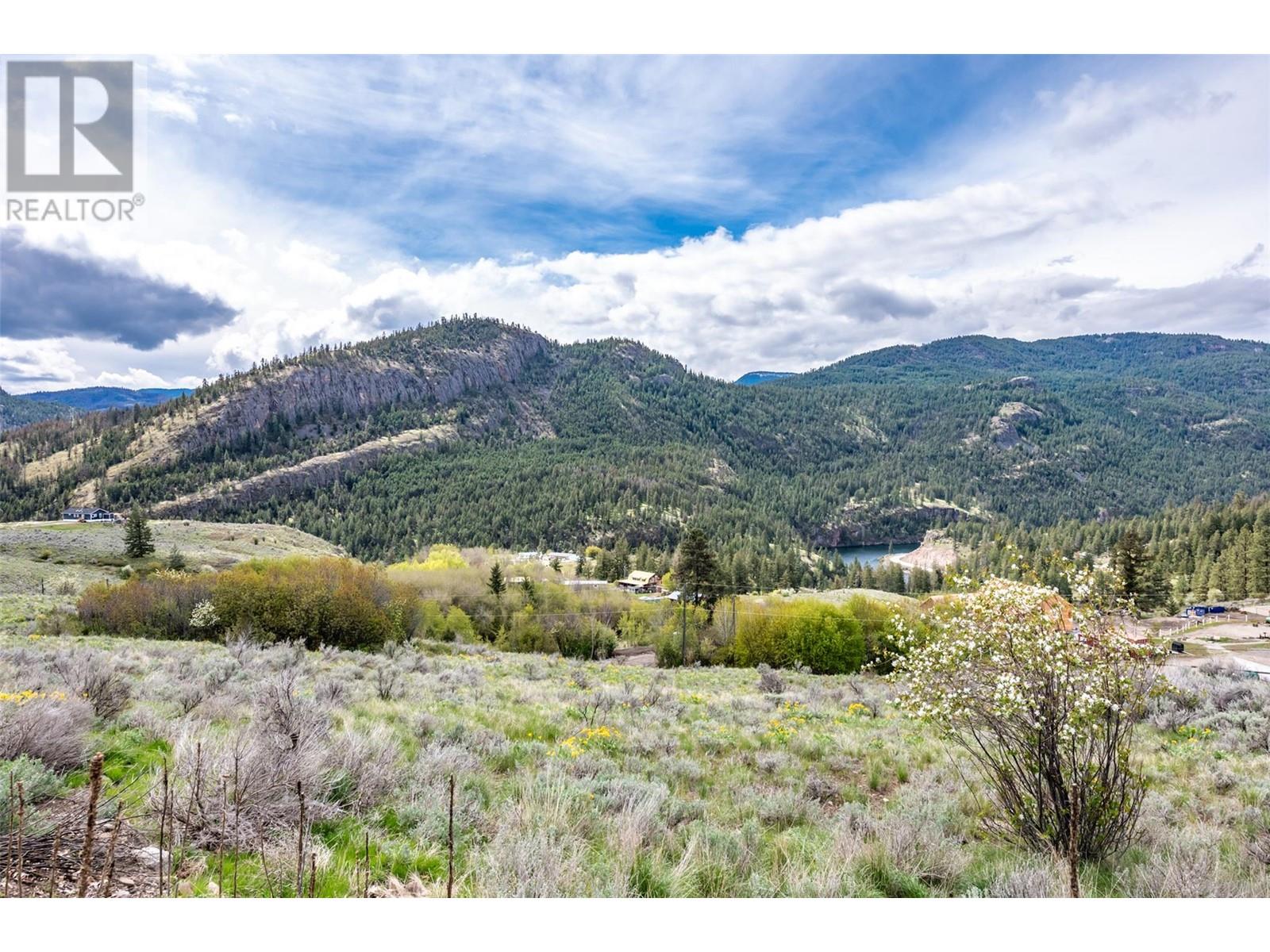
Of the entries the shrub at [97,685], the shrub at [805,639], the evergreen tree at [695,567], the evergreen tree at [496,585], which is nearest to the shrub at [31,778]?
the shrub at [97,685]

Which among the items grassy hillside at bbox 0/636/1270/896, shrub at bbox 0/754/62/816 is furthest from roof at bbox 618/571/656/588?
shrub at bbox 0/754/62/816

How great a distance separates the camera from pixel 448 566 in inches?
2362

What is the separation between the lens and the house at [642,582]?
90.5 metres

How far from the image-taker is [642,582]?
92.1m

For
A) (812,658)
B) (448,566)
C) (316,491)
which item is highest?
(316,491)

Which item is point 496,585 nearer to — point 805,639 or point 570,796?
point 805,639

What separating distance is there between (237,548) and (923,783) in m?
81.1

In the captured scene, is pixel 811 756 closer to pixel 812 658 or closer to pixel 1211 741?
pixel 1211 741

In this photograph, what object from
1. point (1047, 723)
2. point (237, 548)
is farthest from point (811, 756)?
point (237, 548)

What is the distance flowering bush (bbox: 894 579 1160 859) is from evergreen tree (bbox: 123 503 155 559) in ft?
244

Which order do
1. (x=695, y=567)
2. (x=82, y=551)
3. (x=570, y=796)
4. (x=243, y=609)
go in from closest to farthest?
1. (x=570, y=796)
2. (x=243, y=609)
3. (x=695, y=567)
4. (x=82, y=551)

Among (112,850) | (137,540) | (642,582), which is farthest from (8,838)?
(642,582)

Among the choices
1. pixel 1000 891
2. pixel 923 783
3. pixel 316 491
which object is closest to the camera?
pixel 1000 891

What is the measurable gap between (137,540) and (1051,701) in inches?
2989
